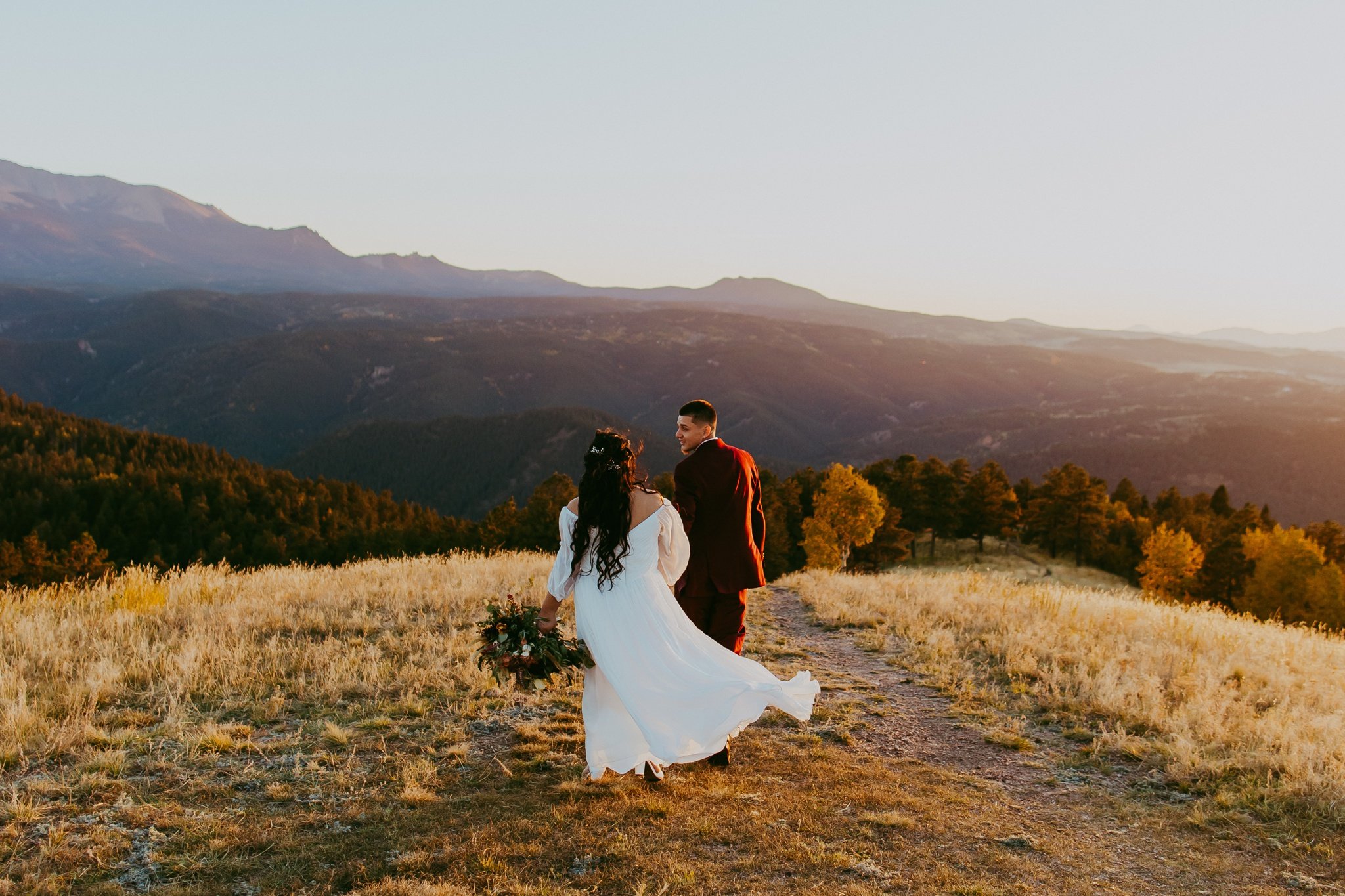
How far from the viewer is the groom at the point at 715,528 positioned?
6.47 m

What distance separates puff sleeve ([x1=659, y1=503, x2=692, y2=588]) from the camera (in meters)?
5.80

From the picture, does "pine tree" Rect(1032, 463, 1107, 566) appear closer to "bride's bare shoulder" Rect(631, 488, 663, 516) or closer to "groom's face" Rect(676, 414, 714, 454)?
"groom's face" Rect(676, 414, 714, 454)

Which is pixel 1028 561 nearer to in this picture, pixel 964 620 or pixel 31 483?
pixel 964 620

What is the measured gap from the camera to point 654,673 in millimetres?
5527

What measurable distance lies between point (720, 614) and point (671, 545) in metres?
1.22

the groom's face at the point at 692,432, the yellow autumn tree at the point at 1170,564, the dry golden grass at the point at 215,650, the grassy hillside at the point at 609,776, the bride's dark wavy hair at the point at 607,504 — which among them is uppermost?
the groom's face at the point at 692,432

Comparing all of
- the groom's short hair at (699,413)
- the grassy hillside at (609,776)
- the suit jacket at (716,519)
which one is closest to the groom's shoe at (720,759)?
the grassy hillside at (609,776)

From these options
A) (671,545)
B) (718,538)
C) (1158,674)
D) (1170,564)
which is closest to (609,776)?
(671,545)

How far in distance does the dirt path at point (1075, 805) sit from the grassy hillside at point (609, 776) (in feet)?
0.10

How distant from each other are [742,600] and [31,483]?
324 ft

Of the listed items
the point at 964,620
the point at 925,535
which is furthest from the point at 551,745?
the point at 925,535

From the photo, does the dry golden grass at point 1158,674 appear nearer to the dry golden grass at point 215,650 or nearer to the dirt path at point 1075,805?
the dirt path at point 1075,805

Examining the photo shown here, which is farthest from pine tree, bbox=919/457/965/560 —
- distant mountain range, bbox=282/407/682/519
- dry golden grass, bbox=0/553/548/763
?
distant mountain range, bbox=282/407/682/519

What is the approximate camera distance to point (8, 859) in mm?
4559
